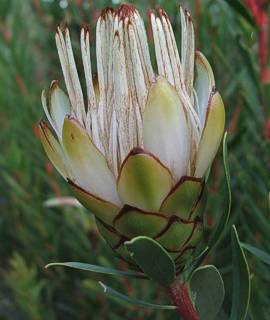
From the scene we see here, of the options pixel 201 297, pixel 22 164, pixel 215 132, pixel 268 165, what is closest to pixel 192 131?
pixel 215 132

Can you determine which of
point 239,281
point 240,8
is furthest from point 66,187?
point 239,281

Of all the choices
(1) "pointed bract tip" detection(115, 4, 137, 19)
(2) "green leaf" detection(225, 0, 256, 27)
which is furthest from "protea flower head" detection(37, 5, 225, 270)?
(2) "green leaf" detection(225, 0, 256, 27)

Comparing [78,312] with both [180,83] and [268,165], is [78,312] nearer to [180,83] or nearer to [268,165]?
[268,165]

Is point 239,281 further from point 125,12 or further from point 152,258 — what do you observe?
point 125,12

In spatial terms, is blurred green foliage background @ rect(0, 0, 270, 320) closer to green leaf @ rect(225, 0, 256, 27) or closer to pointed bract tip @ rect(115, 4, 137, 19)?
green leaf @ rect(225, 0, 256, 27)

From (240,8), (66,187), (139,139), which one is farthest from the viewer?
(66,187)

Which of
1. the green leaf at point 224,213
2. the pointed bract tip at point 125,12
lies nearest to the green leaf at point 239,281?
the green leaf at point 224,213
